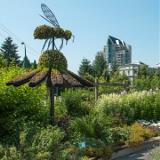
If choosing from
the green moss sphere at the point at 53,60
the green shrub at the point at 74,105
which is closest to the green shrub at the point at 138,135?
the green moss sphere at the point at 53,60

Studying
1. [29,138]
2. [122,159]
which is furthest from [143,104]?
[29,138]

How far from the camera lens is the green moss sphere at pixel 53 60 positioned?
11094 mm

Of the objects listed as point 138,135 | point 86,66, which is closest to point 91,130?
point 138,135

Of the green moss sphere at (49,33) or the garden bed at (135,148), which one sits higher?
the green moss sphere at (49,33)

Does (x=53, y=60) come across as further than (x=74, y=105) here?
No

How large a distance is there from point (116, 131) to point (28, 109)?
2.22 meters

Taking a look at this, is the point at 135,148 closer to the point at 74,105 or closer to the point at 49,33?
the point at 49,33

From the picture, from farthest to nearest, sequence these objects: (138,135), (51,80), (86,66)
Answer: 1. (86,66)
2. (138,135)
3. (51,80)

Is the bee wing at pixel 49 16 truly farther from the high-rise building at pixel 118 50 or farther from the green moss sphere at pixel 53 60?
the high-rise building at pixel 118 50

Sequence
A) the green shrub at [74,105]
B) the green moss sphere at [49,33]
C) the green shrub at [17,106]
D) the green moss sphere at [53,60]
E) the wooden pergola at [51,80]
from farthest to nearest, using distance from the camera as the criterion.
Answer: the green shrub at [74,105] → the green moss sphere at [49,33] → the green moss sphere at [53,60] → the wooden pergola at [51,80] → the green shrub at [17,106]

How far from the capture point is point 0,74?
39.4 ft

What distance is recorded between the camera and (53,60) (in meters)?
11.1

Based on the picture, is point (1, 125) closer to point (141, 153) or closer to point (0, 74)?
point (0, 74)

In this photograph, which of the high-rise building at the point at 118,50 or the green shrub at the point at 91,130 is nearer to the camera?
the green shrub at the point at 91,130
